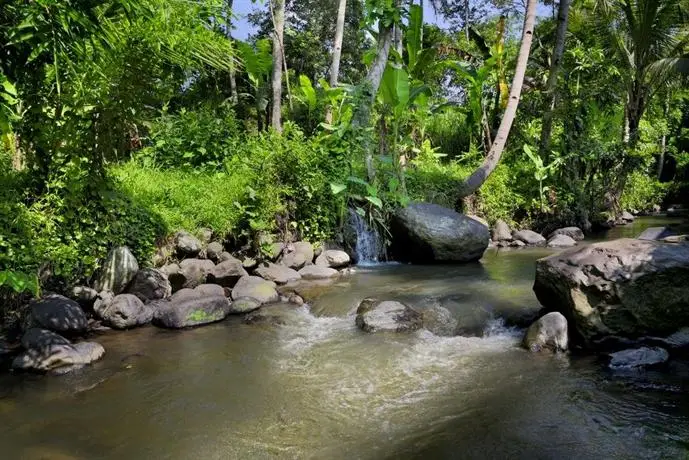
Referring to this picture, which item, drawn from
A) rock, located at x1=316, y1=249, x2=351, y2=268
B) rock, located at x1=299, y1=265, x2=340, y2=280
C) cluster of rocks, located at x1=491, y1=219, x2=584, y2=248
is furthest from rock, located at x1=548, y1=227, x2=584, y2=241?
rock, located at x1=299, y1=265, x2=340, y2=280

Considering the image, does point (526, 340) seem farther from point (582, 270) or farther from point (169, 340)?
point (169, 340)

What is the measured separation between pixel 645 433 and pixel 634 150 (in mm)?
12629

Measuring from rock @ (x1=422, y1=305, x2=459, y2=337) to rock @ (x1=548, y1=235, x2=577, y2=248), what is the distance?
657cm

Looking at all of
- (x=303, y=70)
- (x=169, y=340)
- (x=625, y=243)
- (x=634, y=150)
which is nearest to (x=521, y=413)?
(x=625, y=243)

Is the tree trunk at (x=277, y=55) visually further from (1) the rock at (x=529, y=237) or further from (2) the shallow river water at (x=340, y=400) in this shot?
(2) the shallow river water at (x=340, y=400)

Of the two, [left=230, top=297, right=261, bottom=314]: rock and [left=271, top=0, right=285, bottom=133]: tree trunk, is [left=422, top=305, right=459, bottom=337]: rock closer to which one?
[left=230, top=297, right=261, bottom=314]: rock

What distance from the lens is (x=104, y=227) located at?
7488mm

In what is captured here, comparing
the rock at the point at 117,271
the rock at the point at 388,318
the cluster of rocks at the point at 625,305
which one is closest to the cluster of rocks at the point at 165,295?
A: the rock at the point at 117,271

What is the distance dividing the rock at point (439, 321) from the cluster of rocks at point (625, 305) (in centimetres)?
100

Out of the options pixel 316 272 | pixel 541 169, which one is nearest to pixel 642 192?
pixel 541 169

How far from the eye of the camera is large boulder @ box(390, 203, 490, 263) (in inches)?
421

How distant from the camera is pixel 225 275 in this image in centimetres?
Result: 853

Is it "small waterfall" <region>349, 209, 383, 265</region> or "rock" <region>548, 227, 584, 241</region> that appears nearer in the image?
"small waterfall" <region>349, 209, 383, 265</region>

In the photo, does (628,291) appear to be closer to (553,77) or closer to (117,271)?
(117,271)
